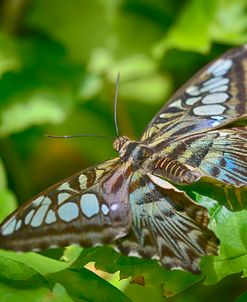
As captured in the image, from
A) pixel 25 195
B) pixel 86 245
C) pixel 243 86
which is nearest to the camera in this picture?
pixel 86 245

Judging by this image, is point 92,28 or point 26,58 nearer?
point 26,58

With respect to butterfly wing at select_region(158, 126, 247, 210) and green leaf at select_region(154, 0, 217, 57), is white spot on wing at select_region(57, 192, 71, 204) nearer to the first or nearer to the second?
butterfly wing at select_region(158, 126, 247, 210)

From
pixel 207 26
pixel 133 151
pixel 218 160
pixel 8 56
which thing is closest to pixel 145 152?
pixel 133 151

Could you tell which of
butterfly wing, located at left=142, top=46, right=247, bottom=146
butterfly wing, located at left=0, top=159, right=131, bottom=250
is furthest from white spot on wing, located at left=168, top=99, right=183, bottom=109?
butterfly wing, located at left=0, top=159, right=131, bottom=250

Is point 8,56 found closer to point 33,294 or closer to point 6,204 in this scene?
point 6,204

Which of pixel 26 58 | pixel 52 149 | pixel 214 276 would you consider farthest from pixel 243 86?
pixel 52 149

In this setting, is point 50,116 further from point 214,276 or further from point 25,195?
point 214,276

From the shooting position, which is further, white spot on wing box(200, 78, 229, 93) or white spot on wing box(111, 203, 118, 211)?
white spot on wing box(200, 78, 229, 93)

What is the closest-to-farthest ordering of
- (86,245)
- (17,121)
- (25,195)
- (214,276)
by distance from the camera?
(86,245), (214,276), (17,121), (25,195)
